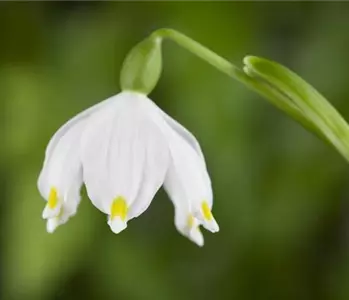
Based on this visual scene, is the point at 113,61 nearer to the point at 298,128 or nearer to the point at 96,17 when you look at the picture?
the point at 96,17

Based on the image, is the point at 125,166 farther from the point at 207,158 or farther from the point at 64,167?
the point at 207,158

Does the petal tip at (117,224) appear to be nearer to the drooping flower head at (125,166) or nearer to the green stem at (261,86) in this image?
the drooping flower head at (125,166)

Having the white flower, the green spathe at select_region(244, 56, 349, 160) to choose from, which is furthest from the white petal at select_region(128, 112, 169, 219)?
the green spathe at select_region(244, 56, 349, 160)

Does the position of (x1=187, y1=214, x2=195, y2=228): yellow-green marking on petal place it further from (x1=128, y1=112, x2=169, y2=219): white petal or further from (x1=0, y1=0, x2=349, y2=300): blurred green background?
(x1=0, y1=0, x2=349, y2=300): blurred green background

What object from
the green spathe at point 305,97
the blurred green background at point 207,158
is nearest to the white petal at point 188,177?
the green spathe at point 305,97

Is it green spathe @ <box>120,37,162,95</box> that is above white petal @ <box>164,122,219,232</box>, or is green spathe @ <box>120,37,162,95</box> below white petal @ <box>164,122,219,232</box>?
above

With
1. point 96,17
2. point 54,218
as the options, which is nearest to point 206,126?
point 96,17

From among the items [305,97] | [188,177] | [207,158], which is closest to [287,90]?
[305,97]
